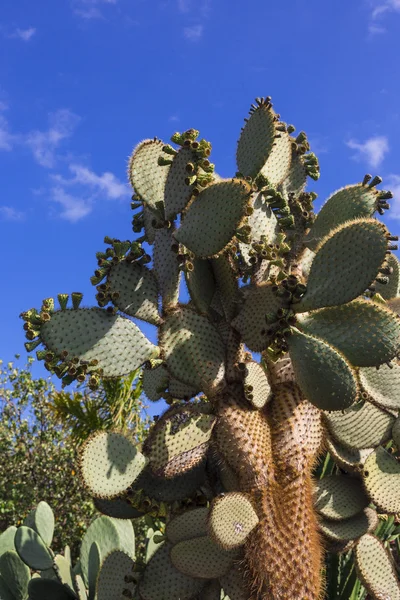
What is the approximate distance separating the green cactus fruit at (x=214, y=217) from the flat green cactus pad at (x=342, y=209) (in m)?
0.94

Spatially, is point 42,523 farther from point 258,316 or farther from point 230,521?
point 258,316

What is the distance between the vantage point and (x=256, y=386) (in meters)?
2.85

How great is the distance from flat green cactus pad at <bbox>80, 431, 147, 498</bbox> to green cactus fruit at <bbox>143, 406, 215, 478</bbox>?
0.24ft

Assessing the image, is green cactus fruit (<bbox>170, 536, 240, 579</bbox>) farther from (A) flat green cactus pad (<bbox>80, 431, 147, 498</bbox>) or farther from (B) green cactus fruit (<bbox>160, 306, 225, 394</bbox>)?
(B) green cactus fruit (<bbox>160, 306, 225, 394</bbox>)

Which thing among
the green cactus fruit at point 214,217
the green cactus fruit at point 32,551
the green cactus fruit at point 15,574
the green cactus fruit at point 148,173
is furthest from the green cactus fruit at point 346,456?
the green cactus fruit at point 15,574

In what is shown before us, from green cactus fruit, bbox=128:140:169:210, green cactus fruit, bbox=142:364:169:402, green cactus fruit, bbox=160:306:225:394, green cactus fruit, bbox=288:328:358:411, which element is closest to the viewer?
green cactus fruit, bbox=288:328:358:411

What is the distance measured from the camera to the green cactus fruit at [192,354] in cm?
285

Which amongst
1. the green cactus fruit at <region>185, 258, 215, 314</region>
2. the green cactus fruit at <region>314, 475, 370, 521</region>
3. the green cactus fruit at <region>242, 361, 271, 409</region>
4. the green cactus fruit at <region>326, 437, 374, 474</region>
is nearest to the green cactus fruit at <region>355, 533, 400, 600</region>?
the green cactus fruit at <region>314, 475, 370, 521</region>

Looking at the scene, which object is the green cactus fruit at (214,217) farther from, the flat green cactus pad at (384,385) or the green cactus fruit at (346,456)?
the green cactus fruit at (346,456)

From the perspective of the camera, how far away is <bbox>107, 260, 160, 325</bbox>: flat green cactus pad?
2.86 m

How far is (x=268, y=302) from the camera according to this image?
110 inches

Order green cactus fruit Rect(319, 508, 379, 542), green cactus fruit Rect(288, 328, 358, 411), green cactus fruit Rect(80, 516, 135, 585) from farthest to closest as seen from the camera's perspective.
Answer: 1. green cactus fruit Rect(80, 516, 135, 585)
2. green cactus fruit Rect(319, 508, 379, 542)
3. green cactus fruit Rect(288, 328, 358, 411)

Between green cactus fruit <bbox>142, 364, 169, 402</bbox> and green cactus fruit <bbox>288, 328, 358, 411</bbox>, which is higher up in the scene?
green cactus fruit <bbox>142, 364, 169, 402</bbox>

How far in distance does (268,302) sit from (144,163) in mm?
968
